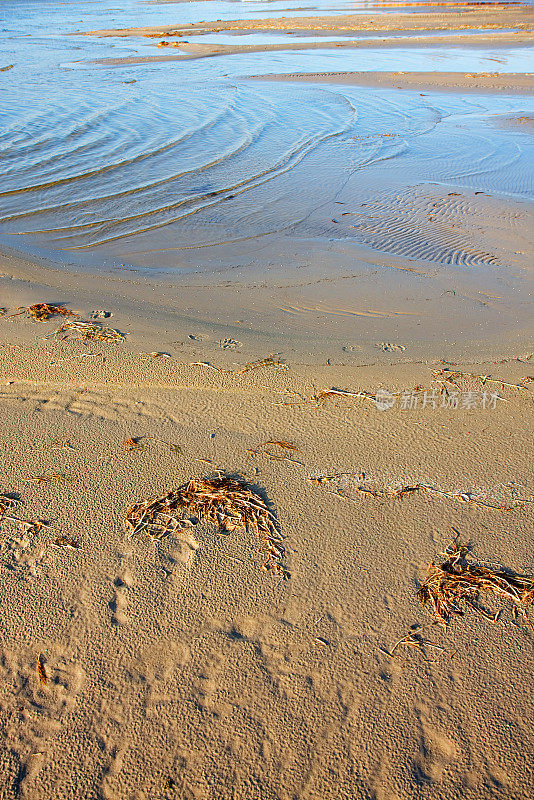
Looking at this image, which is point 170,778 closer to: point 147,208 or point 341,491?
point 341,491

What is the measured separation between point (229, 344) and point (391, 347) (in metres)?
1.41

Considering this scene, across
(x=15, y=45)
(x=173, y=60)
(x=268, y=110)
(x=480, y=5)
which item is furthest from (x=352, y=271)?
(x=480, y=5)

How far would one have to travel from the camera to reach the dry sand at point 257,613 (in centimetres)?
211

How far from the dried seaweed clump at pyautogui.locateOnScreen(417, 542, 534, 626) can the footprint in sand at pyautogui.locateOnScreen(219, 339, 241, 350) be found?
8.34 feet

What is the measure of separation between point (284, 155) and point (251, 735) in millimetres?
10584

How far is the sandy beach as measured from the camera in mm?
2164

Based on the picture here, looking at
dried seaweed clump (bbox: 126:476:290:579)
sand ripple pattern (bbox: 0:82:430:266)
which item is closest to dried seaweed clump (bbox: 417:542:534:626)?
dried seaweed clump (bbox: 126:476:290:579)

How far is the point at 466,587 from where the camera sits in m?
2.68

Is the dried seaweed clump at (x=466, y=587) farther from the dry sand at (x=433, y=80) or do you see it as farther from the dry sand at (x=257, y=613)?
the dry sand at (x=433, y=80)

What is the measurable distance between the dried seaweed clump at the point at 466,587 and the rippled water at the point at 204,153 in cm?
518

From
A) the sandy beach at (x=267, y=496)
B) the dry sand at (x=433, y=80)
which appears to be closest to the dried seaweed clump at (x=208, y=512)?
the sandy beach at (x=267, y=496)

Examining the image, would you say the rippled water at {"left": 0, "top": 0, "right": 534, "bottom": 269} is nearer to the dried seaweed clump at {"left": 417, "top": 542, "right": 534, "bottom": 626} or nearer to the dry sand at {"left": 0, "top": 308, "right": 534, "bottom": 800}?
the dry sand at {"left": 0, "top": 308, "right": 534, "bottom": 800}

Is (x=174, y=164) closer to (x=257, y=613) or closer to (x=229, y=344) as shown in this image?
(x=229, y=344)

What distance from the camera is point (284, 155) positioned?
1078cm
